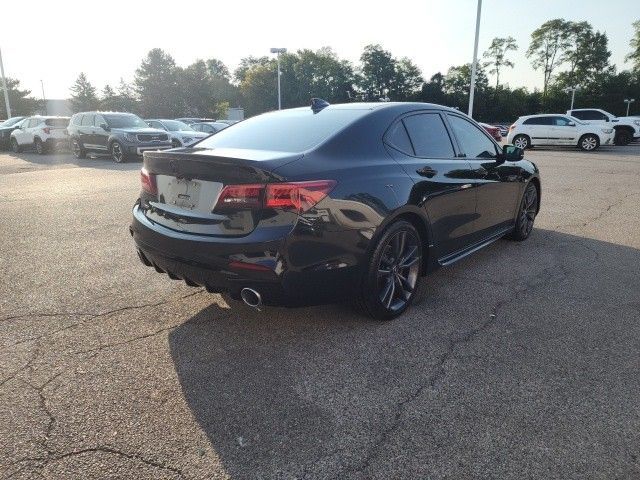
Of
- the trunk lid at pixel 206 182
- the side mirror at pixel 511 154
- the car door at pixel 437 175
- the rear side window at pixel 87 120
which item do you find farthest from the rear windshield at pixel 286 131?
the rear side window at pixel 87 120

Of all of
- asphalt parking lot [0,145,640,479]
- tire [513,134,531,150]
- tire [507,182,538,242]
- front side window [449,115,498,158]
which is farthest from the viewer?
tire [513,134,531,150]

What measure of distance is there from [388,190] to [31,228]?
5342mm

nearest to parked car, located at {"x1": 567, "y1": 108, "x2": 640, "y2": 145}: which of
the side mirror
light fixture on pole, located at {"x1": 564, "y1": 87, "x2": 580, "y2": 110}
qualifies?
the side mirror

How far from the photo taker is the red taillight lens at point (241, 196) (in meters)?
2.76

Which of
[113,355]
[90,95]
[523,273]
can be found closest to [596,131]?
[523,273]

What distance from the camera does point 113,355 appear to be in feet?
9.62

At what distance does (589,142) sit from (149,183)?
2295cm

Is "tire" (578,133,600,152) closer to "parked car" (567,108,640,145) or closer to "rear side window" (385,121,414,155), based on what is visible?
"parked car" (567,108,640,145)

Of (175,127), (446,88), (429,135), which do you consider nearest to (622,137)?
(175,127)

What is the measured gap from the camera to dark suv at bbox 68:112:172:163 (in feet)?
51.3

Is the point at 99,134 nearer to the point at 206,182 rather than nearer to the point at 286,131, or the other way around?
the point at 286,131

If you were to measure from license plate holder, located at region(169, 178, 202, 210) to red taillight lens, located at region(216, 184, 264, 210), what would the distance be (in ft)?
0.80

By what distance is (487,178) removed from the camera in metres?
4.58

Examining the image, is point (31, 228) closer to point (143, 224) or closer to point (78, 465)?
point (143, 224)
